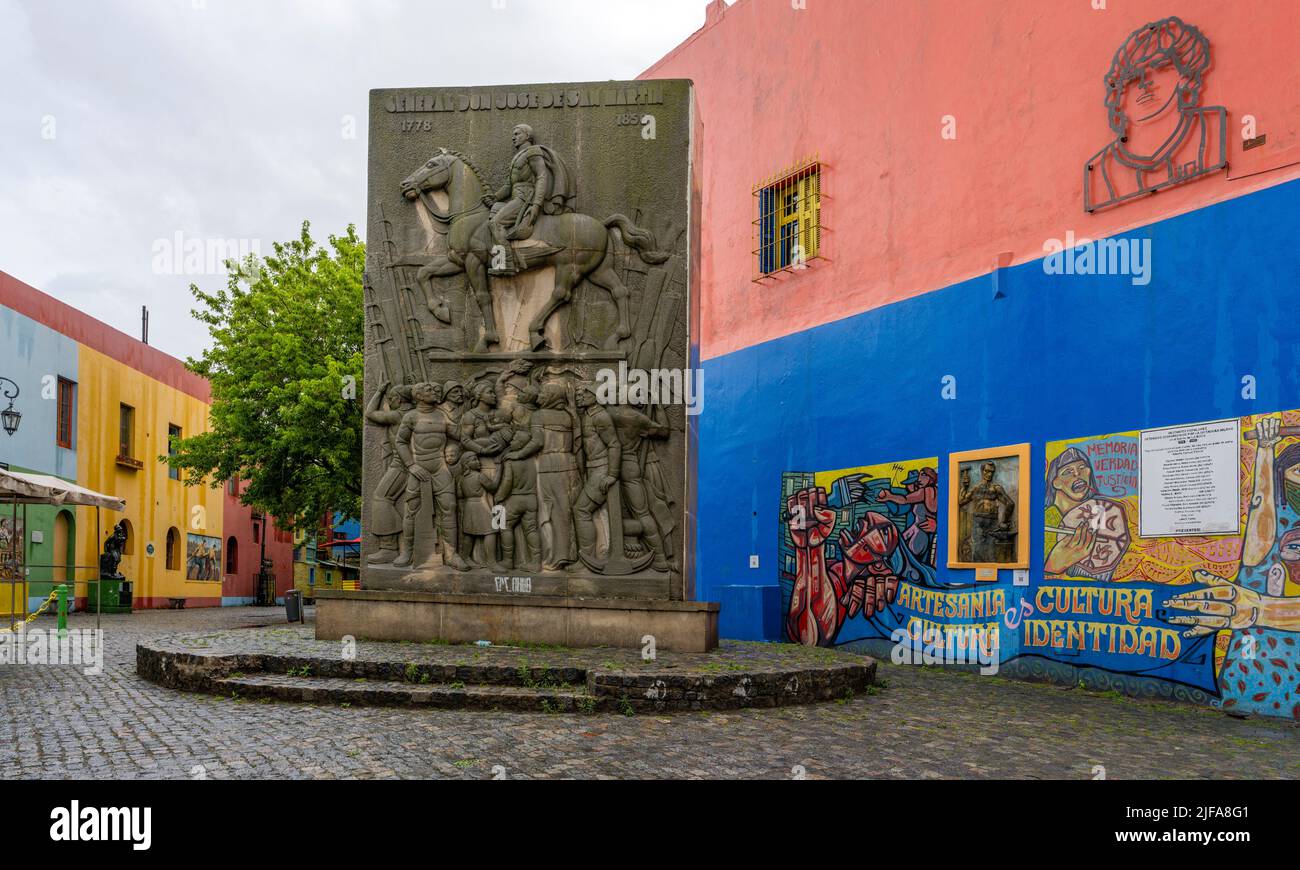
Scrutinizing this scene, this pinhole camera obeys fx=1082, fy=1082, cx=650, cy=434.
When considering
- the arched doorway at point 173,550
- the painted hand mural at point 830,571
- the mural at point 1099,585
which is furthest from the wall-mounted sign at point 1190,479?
the arched doorway at point 173,550

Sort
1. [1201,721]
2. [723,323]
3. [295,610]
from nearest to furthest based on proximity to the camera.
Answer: [1201,721], [723,323], [295,610]

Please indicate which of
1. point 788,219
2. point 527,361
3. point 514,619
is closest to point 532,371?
point 527,361

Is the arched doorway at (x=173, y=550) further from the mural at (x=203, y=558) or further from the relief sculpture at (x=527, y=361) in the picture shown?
the relief sculpture at (x=527, y=361)

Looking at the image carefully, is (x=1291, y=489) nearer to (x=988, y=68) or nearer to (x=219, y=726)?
(x=988, y=68)

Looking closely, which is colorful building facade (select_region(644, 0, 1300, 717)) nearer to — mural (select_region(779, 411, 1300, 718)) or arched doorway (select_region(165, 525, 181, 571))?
mural (select_region(779, 411, 1300, 718))

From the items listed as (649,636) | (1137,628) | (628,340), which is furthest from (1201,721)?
(628,340)

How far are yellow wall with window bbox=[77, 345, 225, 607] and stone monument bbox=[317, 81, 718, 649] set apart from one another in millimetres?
16614

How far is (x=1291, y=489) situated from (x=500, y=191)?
8446 millimetres

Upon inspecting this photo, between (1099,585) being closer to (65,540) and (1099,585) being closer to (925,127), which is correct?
(925,127)

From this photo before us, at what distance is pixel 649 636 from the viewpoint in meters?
11.0

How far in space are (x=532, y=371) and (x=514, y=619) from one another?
267cm

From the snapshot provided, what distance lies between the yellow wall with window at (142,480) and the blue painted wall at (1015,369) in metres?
16.2

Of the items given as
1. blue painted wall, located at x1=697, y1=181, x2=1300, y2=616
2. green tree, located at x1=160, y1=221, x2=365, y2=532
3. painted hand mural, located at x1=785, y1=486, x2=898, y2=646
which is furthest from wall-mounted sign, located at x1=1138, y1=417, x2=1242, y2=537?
green tree, located at x1=160, y1=221, x2=365, y2=532

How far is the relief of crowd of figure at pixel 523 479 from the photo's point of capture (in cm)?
1144
